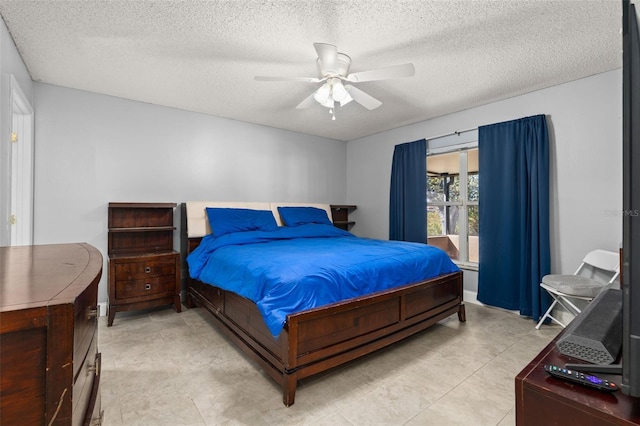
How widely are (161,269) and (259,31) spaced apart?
99.6 inches

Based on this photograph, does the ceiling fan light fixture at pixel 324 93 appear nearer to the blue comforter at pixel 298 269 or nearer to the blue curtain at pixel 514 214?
the blue comforter at pixel 298 269

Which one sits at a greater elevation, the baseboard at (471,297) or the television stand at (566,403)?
the television stand at (566,403)

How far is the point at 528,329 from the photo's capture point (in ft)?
9.43

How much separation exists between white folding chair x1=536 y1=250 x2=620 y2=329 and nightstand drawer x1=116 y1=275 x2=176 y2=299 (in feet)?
12.2

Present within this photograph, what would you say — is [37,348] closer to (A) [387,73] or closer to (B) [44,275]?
(B) [44,275]

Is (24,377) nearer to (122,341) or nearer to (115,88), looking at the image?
(122,341)

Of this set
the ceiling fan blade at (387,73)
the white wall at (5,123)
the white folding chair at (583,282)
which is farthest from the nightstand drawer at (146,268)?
the white folding chair at (583,282)

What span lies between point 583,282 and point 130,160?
470 cm

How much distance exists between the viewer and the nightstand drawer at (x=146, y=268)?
302 centimetres

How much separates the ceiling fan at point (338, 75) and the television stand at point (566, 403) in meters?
1.92

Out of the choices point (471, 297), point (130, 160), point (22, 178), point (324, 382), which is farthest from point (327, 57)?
point (471, 297)

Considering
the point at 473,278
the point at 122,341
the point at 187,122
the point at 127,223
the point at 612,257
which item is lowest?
the point at 122,341

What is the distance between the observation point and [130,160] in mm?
3438

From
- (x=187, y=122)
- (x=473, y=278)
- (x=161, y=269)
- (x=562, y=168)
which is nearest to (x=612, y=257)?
(x=562, y=168)
